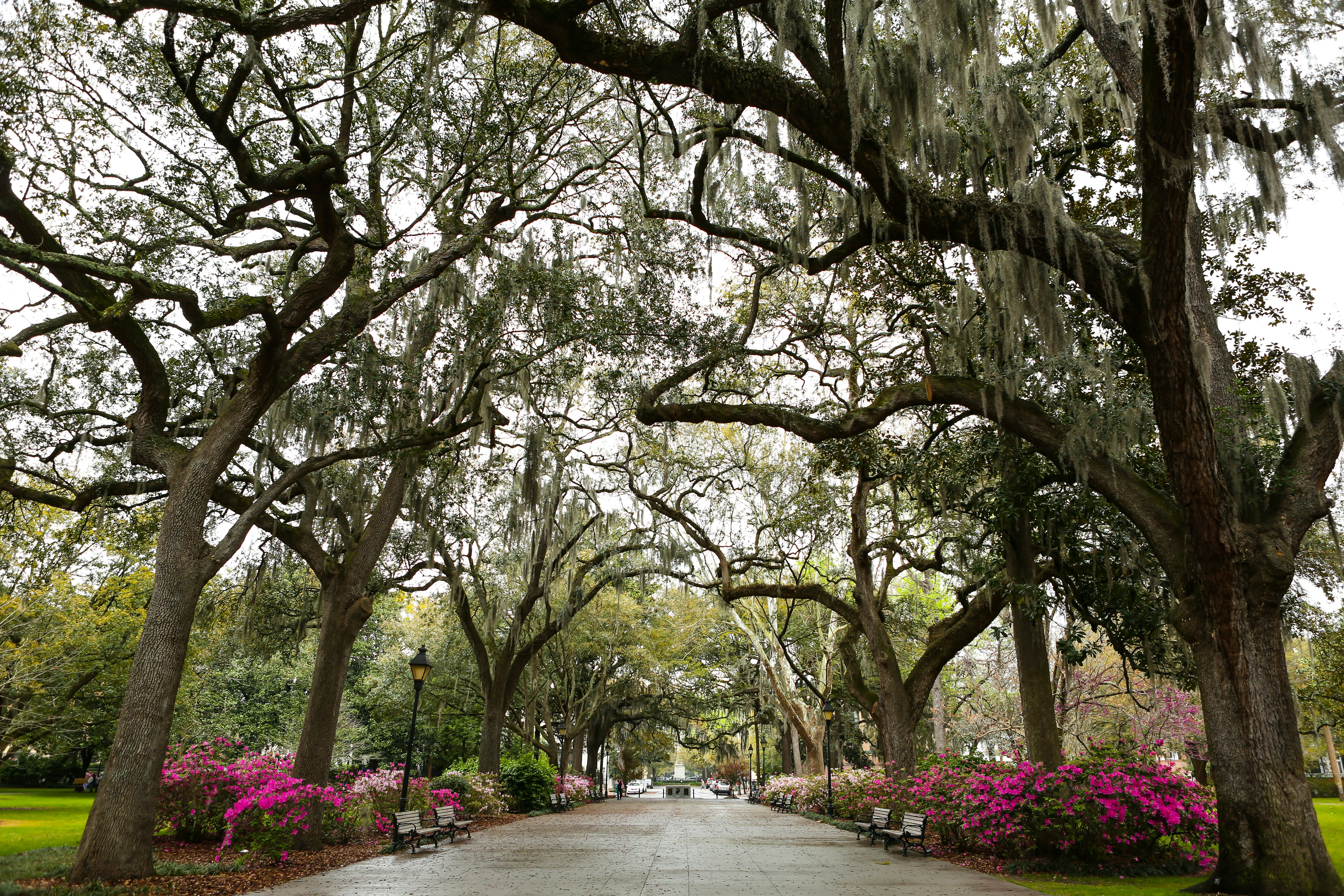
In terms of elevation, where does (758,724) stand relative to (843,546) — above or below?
below

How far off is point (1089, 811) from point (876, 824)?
3942mm

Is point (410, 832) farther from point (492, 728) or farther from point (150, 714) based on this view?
point (492, 728)

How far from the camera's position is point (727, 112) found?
9383 millimetres

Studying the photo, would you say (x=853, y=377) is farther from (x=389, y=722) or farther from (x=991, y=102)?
(x=389, y=722)

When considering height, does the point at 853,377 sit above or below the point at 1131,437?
above

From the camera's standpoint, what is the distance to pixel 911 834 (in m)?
10.5

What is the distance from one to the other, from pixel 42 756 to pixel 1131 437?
3712 cm

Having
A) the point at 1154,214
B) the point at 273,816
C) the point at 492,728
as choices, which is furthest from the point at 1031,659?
the point at 492,728

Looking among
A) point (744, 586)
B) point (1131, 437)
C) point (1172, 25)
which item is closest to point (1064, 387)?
point (1131, 437)

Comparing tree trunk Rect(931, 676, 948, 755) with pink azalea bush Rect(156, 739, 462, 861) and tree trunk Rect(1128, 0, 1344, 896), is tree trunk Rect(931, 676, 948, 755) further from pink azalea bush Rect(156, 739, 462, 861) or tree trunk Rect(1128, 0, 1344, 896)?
tree trunk Rect(1128, 0, 1344, 896)

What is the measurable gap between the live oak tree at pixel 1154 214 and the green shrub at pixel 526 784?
1709cm

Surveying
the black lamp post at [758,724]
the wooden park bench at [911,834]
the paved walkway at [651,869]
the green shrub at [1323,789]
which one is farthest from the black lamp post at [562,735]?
the green shrub at [1323,789]

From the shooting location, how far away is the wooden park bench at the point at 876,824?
1176cm

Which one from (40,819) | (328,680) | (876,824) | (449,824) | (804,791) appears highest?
(328,680)
